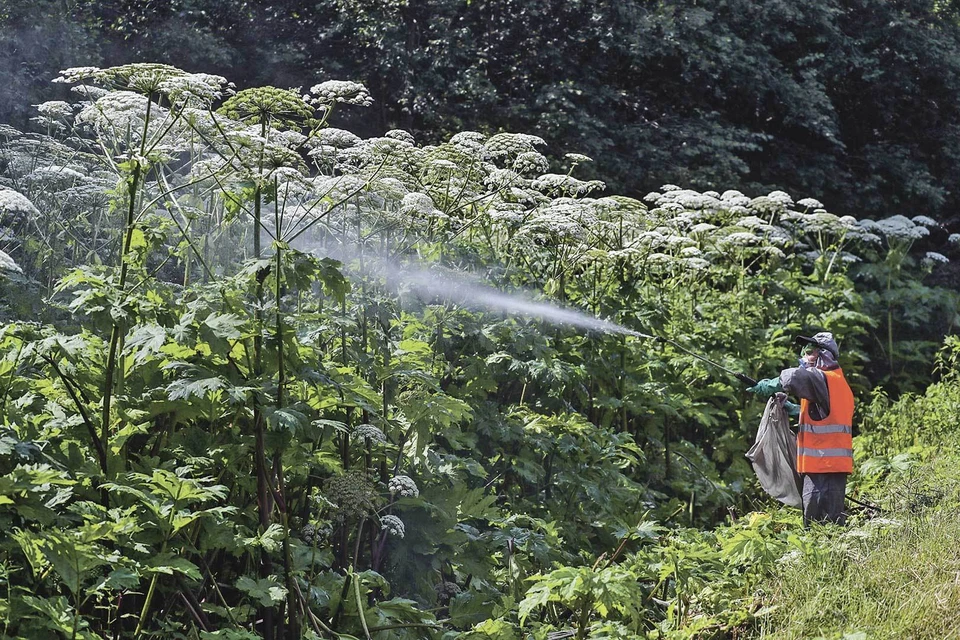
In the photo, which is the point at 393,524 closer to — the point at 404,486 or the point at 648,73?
the point at 404,486

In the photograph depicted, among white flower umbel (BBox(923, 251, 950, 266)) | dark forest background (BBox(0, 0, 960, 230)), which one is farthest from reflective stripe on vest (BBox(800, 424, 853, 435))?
dark forest background (BBox(0, 0, 960, 230))

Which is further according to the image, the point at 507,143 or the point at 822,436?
the point at 822,436

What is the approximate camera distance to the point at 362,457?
214 inches

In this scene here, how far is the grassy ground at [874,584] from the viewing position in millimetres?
5125

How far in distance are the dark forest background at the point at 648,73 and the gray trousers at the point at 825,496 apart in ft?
28.0

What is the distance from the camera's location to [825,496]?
7.50 metres

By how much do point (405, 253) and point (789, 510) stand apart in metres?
3.71

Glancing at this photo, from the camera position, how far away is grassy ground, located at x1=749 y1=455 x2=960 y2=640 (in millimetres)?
5125

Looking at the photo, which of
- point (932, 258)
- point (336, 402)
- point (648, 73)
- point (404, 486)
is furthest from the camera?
point (648, 73)

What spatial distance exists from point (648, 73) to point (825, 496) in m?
10.7

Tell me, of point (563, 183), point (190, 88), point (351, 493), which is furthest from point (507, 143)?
point (351, 493)

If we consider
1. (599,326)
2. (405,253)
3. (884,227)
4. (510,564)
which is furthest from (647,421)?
(884,227)

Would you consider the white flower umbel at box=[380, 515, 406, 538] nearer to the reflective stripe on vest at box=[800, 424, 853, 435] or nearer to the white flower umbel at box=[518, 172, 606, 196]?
the white flower umbel at box=[518, 172, 606, 196]

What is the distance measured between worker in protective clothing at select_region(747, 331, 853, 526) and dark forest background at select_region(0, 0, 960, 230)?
27.4ft
